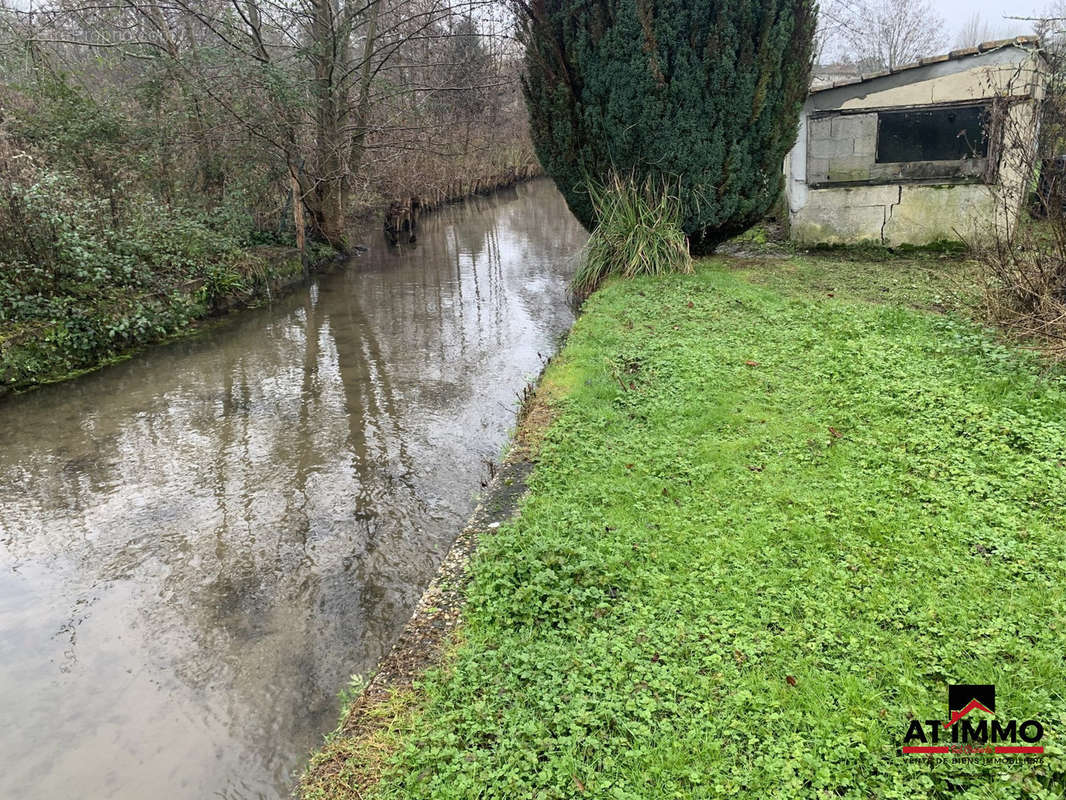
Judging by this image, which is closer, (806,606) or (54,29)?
(806,606)

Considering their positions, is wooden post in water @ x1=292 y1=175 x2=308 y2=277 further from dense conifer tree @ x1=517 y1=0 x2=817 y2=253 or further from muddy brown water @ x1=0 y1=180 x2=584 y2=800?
dense conifer tree @ x1=517 y1=0 x2=817 y2=253

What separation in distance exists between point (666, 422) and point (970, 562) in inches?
87.2

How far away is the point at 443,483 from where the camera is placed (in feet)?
18.5

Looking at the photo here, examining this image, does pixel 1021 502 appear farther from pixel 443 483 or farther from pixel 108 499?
pixel 108 499

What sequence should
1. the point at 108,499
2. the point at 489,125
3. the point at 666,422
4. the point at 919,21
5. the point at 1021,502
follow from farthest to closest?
the point at 919,21 < the point at 489,125 < the point at 108,499 < the point at 666,422 < the point at 1021,502

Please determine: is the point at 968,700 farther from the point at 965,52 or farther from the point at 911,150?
the point at 965,52

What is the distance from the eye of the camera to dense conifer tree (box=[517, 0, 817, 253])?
361 inches

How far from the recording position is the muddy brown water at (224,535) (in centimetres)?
333

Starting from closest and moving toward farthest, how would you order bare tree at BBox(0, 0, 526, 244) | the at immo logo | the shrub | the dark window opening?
1. the at immo logo
2. the dark window opening
3. the shrub
4. bare tree at BBox(0, 0, 526, 244)

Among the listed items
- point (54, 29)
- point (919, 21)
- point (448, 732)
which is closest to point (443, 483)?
point (448, 732)

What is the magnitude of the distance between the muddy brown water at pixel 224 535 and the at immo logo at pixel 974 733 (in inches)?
100

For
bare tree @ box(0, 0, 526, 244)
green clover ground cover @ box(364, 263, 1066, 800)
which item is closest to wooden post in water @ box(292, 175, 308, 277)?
bare tree @ box(0, 0, 526, 244)

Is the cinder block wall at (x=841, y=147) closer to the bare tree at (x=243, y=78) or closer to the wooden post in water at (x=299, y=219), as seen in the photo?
the bare tree at (x=243, y=78)

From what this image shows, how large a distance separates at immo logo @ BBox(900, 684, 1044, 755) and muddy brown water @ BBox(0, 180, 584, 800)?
2546 millimetres
